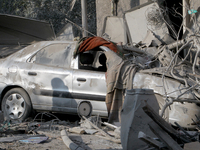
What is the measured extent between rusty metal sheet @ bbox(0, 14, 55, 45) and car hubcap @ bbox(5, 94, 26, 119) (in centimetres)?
471

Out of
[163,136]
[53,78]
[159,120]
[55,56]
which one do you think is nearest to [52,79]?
[53,78]

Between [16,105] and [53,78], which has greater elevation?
[53,78]

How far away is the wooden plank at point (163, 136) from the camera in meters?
2.63

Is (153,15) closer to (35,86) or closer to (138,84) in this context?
(138,84)

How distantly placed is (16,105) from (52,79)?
899 mm

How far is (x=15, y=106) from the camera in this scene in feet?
17.3

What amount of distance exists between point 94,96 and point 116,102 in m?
0.44

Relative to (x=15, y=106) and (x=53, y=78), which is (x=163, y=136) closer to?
(x=53, y=78)

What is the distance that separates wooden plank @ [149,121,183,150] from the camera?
263 cm

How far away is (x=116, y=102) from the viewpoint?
4875 millimetres

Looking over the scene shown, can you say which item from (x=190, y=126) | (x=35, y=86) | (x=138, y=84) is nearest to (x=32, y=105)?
(x=35, y=86)

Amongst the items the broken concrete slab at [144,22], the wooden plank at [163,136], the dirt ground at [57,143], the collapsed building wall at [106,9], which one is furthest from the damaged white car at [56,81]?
the collapsed building wall at [106,9]

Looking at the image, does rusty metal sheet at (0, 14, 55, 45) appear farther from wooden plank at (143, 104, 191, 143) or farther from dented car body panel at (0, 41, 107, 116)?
wooden plank at (143, 104, 191, 143)

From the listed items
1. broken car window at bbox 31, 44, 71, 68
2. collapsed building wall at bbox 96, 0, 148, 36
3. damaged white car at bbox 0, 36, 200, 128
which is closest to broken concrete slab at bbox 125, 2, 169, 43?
collapsed building wall at bbox 96, 0, 148, 36
